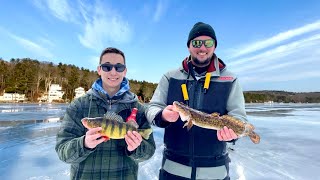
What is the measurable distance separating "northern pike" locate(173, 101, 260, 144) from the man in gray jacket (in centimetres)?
49

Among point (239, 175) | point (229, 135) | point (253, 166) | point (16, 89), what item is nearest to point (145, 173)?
point (239, 175)

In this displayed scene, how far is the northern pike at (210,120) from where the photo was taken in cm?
281

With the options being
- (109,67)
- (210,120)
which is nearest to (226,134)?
(210,120)

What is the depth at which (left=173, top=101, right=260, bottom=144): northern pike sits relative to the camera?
9.21 feet

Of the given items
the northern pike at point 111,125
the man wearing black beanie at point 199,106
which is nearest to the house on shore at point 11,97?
the man wearing black beanie at point 199,106

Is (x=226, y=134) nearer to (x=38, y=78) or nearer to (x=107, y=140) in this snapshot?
(x=107, y=140)

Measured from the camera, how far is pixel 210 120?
9.30 ft

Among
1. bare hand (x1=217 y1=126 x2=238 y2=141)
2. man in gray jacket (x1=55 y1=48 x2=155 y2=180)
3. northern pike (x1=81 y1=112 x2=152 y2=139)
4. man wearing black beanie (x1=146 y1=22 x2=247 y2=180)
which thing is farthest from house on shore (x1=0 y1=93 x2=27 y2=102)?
bare hand (x1=217 y1=126 x2=238 y2=141)

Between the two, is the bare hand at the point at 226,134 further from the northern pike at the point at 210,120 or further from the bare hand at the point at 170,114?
the bare hand at the point at 170,114

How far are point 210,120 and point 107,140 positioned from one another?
3.50 ft

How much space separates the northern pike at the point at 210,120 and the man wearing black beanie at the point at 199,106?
105mm

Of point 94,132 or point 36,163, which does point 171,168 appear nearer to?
point 94,132

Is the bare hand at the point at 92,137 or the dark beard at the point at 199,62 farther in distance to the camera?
the dark beard at the point at 199,62

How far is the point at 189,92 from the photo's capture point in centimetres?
312
